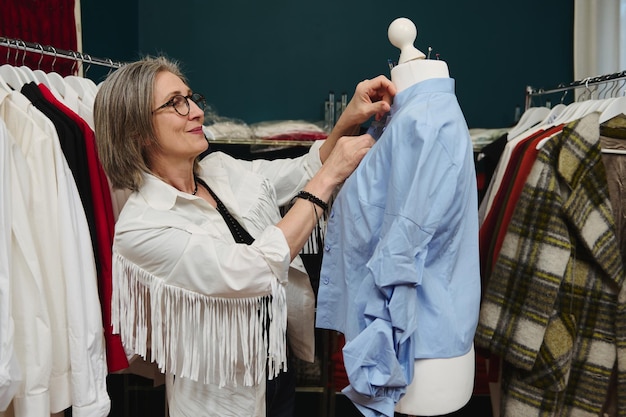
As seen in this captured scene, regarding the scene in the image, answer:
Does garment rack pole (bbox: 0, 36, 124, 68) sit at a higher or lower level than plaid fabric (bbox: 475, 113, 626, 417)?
higher

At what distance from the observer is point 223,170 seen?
1.57 m

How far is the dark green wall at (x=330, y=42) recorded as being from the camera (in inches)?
111

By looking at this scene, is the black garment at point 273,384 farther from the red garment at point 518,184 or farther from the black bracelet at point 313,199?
the red garment at point 518,184

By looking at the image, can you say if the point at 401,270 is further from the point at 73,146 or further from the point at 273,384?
the point at 73,146

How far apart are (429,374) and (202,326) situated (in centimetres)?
52

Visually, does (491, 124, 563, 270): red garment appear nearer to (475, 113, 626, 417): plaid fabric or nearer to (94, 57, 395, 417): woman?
(475, 113, 626, 417): plaid fabric

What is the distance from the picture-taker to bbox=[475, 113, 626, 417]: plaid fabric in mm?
1455

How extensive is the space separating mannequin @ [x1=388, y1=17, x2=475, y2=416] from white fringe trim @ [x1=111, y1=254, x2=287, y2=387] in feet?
1.02

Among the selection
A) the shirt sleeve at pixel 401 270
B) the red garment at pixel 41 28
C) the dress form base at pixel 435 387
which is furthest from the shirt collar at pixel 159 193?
the red garment at pixel 41 28

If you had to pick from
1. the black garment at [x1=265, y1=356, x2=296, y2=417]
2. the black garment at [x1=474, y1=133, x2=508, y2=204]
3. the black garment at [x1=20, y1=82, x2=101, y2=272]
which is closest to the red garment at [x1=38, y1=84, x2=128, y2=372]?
the black garment at [x1=20, y1=82, x2=101, y2=272]

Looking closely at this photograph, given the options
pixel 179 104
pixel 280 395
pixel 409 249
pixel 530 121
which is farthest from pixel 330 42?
pixel 409 249

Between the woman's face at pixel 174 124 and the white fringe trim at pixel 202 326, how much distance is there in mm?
283

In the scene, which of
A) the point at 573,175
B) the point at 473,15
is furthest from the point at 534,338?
the point at 473,15

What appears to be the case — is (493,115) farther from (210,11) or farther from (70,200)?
(70,200)
